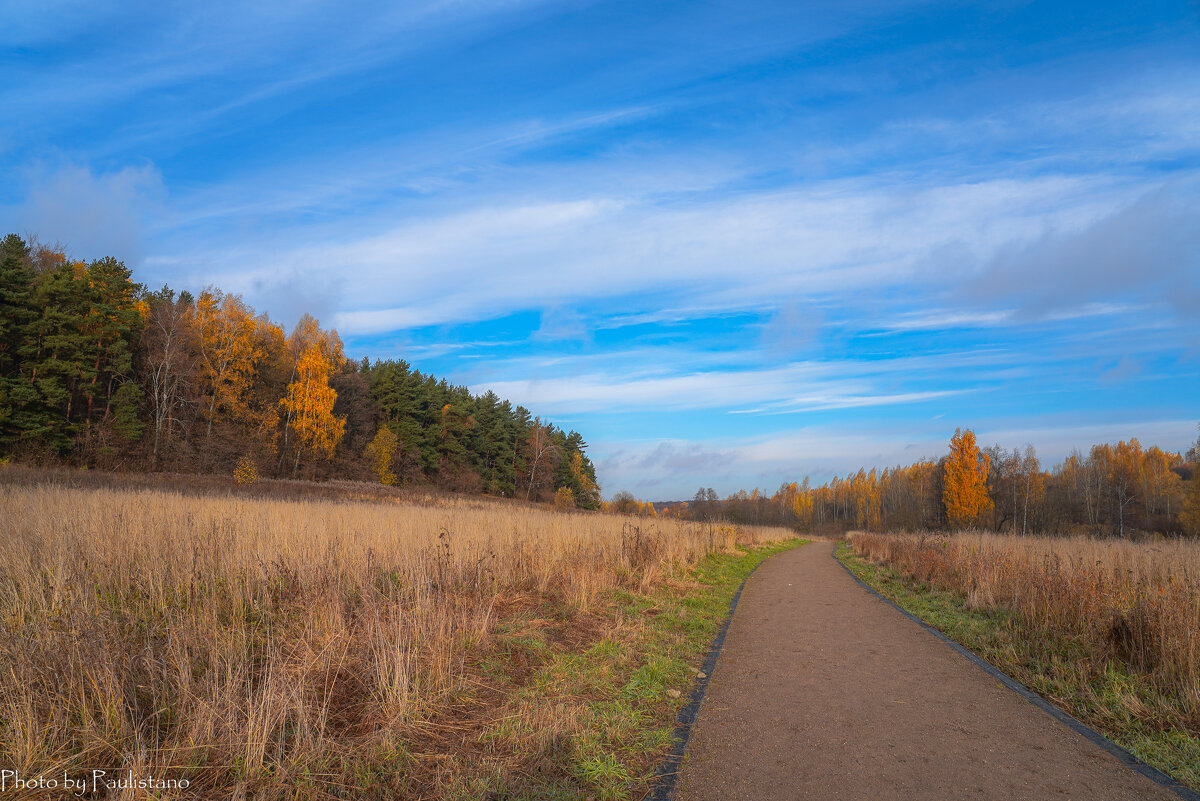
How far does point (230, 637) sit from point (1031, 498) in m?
78.8

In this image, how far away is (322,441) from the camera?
1877 inches

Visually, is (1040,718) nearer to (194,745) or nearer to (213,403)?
(194,745)

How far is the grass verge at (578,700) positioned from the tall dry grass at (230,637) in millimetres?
465

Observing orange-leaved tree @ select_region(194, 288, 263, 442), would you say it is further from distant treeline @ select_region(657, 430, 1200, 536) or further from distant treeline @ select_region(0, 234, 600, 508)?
distant treeline @ select_region(657, 430, 1200, 536)

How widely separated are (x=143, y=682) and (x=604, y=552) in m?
10.3

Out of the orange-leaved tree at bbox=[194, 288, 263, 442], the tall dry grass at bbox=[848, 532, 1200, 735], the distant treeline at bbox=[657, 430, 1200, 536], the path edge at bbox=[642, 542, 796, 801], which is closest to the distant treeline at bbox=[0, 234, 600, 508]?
the orange-leaved tree at bbox=[194, 288, 263, 442]

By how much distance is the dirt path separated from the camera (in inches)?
155

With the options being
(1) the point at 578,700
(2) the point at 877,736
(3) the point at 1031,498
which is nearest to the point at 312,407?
(1) the point at 578,700

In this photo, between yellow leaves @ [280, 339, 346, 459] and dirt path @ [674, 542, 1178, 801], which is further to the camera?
yellow leaves @ [280, 339, 346, 459]

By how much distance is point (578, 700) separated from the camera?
5500mm

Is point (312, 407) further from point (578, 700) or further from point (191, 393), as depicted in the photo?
point (578, 700)

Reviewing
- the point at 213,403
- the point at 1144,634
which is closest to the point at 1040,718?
the point at 1144,634

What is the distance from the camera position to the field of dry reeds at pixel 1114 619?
546 cm

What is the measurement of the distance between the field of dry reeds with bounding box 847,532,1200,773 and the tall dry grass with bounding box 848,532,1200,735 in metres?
0.01
